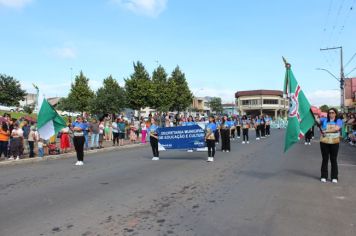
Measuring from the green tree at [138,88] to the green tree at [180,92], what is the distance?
8.57 meters

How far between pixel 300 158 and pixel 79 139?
8.20m

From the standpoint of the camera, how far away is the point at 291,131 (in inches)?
395

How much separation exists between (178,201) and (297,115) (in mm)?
4016

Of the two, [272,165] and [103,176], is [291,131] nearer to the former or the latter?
[272,165]

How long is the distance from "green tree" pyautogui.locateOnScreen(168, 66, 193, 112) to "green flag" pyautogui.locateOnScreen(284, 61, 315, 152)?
174 ft

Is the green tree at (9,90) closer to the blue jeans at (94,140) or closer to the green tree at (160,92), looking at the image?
the green tree at (160,92)

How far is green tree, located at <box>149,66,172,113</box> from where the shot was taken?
55.4 m

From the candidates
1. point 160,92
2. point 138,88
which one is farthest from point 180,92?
point 138,88

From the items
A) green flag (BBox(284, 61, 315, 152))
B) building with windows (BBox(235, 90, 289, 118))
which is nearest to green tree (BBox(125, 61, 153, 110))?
green flag (BBox(284, 61, 315, 152))

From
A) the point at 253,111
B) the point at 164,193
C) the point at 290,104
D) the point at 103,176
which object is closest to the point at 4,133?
the point at 103,176

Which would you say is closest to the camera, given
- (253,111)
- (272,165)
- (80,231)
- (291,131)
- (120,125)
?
(80,231)

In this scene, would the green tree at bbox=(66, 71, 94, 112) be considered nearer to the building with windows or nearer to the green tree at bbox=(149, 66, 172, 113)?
the green tree at bbox=(149, 66, 172, 113)

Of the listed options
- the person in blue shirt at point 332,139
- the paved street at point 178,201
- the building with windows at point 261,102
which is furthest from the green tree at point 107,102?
the building with windows at point 261,102

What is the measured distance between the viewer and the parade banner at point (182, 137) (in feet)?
54.0
